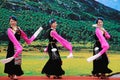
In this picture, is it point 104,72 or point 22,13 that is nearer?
point 104,72

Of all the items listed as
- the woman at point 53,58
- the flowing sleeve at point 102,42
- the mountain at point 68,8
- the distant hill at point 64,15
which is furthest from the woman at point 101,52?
the mountain at point 68,8

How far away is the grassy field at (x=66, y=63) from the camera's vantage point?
11.4 metres

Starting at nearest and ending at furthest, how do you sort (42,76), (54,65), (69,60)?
(54,65)
(42,76)
(69,60)

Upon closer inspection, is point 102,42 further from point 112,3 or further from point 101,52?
point 112,3

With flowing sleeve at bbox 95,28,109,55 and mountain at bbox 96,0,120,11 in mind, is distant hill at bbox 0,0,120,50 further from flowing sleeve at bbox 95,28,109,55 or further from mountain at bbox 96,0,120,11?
flowing sleeve at bbox 95,28,109,55

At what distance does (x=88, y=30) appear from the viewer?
1185 cm

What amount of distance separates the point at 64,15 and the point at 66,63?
1198mm

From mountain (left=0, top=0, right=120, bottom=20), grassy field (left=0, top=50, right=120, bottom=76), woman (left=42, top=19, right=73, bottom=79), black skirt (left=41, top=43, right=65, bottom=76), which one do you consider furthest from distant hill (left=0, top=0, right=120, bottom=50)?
black skirt (left=41, top=43, right=65, bottom=76)

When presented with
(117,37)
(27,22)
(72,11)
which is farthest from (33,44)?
(117,37)

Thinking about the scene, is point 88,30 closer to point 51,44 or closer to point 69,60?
point 69,60

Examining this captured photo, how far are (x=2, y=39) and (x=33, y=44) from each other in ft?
2.47

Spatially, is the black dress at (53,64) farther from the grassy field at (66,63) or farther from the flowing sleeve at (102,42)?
the grassy field at (66,63)

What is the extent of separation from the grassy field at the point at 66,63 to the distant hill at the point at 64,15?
0.40 meters

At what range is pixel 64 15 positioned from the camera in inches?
465
